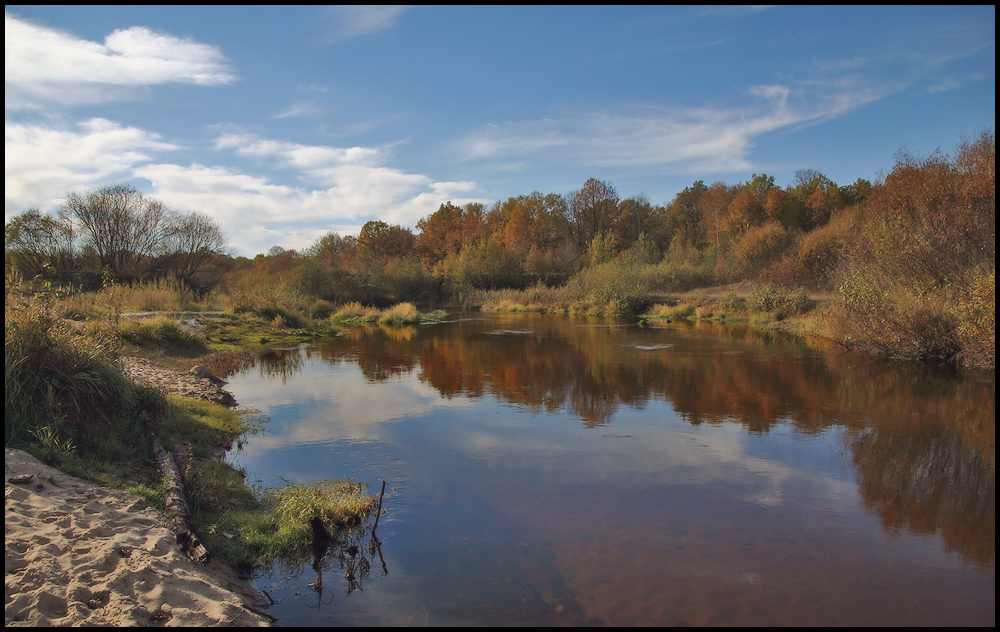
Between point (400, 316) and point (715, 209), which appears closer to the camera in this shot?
point (400, 316)

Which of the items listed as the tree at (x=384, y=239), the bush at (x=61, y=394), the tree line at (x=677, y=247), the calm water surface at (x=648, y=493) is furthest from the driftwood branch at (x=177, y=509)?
the tree at (x=384, y=239)

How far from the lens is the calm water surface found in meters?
4.39

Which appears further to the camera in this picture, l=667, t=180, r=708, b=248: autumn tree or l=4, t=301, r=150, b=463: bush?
l=667, t=180, r=708, b=248: autumn tree

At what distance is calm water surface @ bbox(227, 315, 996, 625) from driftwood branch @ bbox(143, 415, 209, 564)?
0.62 m

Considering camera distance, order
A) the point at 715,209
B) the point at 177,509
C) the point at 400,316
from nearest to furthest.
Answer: the point at 177,509 → the point at 400,316 → the point at 715,209

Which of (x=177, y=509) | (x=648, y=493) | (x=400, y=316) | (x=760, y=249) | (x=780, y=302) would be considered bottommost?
(x=648, y=493)

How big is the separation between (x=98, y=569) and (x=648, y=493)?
5374 mm

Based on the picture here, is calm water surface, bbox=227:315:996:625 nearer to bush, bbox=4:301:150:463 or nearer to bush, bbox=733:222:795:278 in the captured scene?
bush, bbox=4:301:150:463

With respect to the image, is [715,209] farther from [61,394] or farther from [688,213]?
[61,394]

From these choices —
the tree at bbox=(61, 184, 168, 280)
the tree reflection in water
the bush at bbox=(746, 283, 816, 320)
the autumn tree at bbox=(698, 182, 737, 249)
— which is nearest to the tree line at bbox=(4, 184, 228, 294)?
the tree at bbox=(61, 184, 168, 280)

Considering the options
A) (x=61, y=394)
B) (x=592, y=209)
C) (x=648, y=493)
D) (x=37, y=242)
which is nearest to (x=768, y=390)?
(x=648, y=493)

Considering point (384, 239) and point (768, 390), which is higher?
point (384, 239)

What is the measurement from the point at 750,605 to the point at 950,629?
145cm

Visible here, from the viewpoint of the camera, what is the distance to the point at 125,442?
20.1 ft
